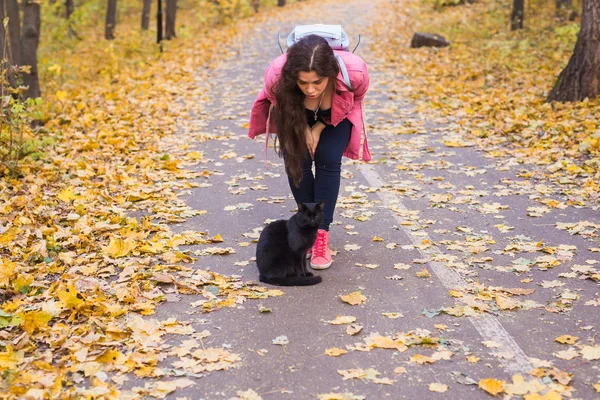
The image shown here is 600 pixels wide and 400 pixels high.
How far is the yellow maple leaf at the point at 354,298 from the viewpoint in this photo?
4.39 meters

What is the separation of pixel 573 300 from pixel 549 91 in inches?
301

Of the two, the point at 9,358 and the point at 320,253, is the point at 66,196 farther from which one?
the point at 9,358

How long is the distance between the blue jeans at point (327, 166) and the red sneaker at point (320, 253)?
2.9 inches

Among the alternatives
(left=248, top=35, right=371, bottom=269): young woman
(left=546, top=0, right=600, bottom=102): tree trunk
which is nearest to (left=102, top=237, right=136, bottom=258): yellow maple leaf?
(left=248, top=35, right=371, bottom=269): young woman

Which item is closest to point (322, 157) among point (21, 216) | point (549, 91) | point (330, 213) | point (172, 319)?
point (330, 213)

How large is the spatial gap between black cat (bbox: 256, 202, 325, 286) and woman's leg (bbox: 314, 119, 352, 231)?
0.26 meters

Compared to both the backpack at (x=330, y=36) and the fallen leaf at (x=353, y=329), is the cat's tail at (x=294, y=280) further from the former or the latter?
the backpack at (x=330, y=36)

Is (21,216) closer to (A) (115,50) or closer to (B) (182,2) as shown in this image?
(A) (115,50)

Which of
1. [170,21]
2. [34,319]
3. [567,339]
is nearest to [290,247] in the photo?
[34,319]

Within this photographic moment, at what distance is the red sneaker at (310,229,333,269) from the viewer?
16.4 feet

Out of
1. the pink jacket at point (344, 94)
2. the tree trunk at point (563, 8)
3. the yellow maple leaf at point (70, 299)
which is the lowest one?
the yellow maple leaf at point (70, 299)

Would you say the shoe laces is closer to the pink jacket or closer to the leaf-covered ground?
the leaf-covered ground

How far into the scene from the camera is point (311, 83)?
4.46 meters

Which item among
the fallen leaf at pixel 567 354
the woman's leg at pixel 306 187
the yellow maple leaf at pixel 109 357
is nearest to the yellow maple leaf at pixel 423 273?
the woman's leg at pixel 306 187
